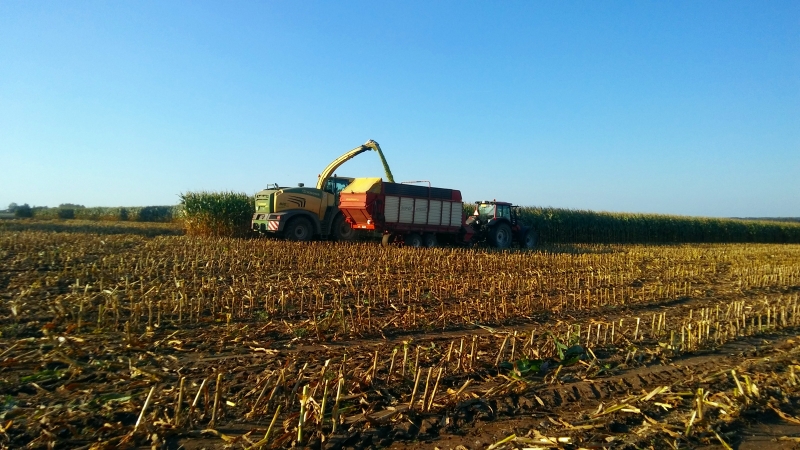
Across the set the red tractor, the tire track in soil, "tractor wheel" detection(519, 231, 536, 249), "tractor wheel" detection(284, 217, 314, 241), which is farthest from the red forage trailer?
the tire track in soil

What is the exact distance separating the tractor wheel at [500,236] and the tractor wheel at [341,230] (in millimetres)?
5061

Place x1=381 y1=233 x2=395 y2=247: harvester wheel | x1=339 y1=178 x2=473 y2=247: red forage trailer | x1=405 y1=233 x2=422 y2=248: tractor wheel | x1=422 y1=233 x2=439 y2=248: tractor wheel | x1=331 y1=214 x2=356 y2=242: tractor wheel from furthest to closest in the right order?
1. x1=331 y1=214 x2=356 y2=242: tractor wheel
2. x1=422 y1=233 x2=439 y2=248: tractor wheel
3. x1=405 y1=233 x2=422 y2=248: tractor wheel
4. x1=381 y1=233 x2=395 y2=247: harvester wheel
5. x1=339 y1=178 x2=473 y2=247: red forage trailer

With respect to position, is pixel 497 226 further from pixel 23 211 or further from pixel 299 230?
pixel 23 211

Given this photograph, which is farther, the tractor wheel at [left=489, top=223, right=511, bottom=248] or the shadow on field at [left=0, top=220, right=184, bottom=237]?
the shadow on field at [left=0, top=220, right=184, bottom=237]

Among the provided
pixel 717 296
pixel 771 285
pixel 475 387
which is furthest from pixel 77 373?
pixel 771 285

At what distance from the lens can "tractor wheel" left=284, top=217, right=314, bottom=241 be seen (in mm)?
18109

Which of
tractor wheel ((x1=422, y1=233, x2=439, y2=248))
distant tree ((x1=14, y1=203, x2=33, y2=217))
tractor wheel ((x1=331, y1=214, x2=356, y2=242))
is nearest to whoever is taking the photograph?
tractor wheel ((x1=422, y1=233, x2=439, y2=248))

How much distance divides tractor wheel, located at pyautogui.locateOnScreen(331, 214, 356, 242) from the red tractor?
4260 mm

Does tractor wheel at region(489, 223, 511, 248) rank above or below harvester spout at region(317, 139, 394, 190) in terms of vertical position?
below

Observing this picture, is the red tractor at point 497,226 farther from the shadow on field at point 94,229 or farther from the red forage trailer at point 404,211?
the shadow on field at point 94,229

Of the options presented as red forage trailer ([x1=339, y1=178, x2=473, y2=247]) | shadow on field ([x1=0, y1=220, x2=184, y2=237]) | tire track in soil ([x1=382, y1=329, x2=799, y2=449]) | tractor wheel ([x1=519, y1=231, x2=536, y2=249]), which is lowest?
tire track in soil ([x1=382, y1=329, x2=799, y2=449])

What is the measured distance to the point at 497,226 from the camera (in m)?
20.3

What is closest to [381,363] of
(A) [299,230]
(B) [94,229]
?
(A) [299,230]

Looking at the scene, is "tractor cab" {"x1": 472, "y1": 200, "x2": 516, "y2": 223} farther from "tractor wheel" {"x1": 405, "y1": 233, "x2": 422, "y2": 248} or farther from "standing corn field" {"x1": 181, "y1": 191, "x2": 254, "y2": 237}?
"standing corn field" {"x1": 181, "y1": 191, "x2": 254, "y2": 237}
